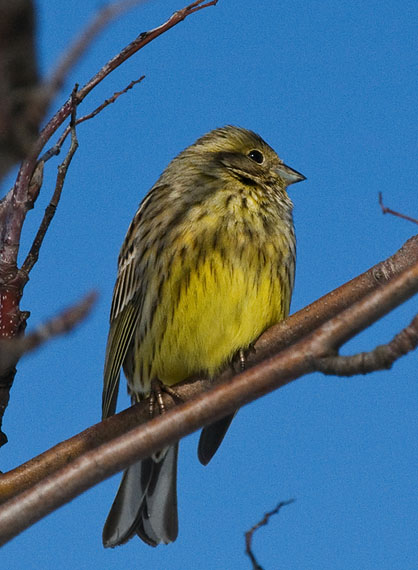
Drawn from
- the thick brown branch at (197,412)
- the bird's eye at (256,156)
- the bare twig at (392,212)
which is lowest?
the thick brown branch at (197,412)

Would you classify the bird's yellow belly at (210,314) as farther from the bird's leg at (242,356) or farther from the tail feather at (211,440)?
the tail feather at (211,440)

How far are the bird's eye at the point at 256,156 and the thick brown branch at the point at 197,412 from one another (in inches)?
123

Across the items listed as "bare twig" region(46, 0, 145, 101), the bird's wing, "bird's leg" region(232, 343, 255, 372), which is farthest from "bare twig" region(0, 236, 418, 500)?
"bare twig" region(46, 0, 145, 101)

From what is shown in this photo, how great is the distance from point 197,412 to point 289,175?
3.19 metres

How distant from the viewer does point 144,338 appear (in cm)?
437

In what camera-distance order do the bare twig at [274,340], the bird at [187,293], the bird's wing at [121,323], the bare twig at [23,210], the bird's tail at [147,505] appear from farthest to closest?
the bird's wing at [121,323], the bird's tail at [147,505], the bird at [187,293], the bare twig at [274,340], the bare twig at [23,210]

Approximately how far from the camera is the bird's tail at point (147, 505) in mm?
4344

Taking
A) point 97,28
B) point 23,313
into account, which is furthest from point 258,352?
point 97,28

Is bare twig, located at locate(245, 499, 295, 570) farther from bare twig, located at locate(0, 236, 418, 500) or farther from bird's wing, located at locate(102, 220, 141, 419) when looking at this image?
bird's wing, located at locate(102, 220, 141, 419)

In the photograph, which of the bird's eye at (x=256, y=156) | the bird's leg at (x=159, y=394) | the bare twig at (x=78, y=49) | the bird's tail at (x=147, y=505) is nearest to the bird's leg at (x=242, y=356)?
the bird's leg at (x=159, y=394)

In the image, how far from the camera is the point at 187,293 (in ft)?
13.6

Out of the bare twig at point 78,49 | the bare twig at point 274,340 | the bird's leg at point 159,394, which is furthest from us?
the bird's leg at point 159,394

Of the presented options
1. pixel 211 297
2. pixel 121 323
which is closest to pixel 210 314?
pixel 211 297

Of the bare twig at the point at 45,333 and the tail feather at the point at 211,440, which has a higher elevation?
the tail feather at the point at 211,440
